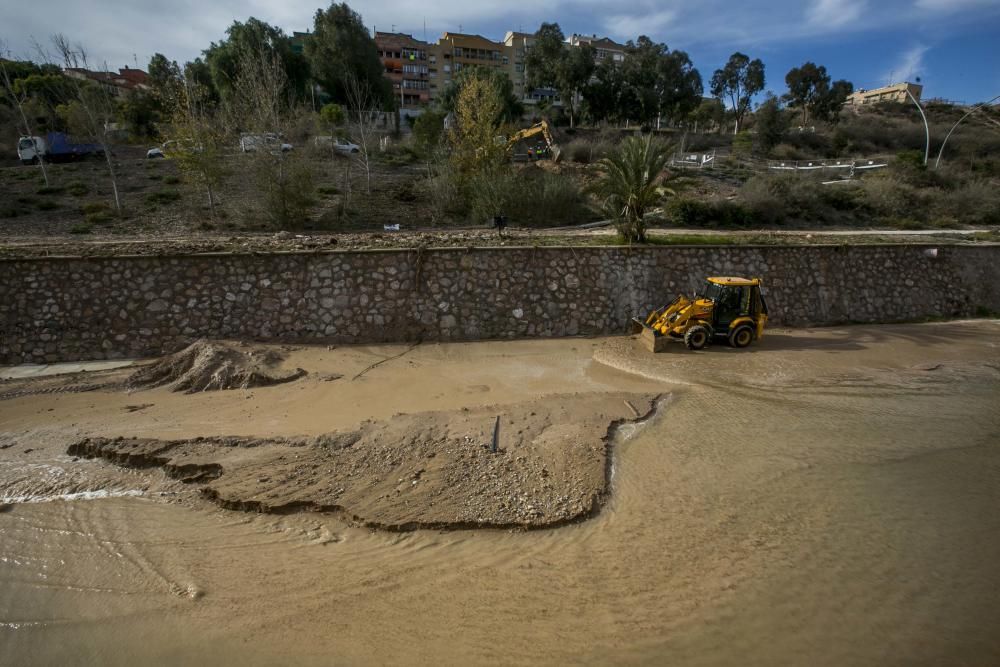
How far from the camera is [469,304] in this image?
14.6 meters

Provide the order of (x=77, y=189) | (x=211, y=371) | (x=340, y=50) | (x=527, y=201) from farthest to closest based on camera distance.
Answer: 1. (x=340, y=50)
2. (x=77, y=189)
3. (x=527, y=201)
4. (x=211, y=371)

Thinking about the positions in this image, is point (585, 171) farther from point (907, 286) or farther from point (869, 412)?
point (869, 412)

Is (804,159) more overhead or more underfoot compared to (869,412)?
more overhead

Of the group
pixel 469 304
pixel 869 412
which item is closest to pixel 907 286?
pixel 869 412

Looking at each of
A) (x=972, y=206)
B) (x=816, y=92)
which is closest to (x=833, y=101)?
(x=816, y=92)

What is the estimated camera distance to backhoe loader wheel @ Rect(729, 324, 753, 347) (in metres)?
13.4

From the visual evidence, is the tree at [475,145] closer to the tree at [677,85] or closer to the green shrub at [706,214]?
the green shrub at [706,214]

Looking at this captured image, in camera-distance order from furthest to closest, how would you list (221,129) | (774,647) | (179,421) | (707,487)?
(221,129) < (179,421) < (707,487) < (774,647)

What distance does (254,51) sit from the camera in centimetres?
4609

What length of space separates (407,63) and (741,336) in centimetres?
7560

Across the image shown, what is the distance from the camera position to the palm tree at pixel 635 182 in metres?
17.0

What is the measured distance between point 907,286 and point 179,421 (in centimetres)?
2185

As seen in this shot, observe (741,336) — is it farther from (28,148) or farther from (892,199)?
(28,148)

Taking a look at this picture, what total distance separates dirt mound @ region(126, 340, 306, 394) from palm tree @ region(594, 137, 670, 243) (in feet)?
37.9
